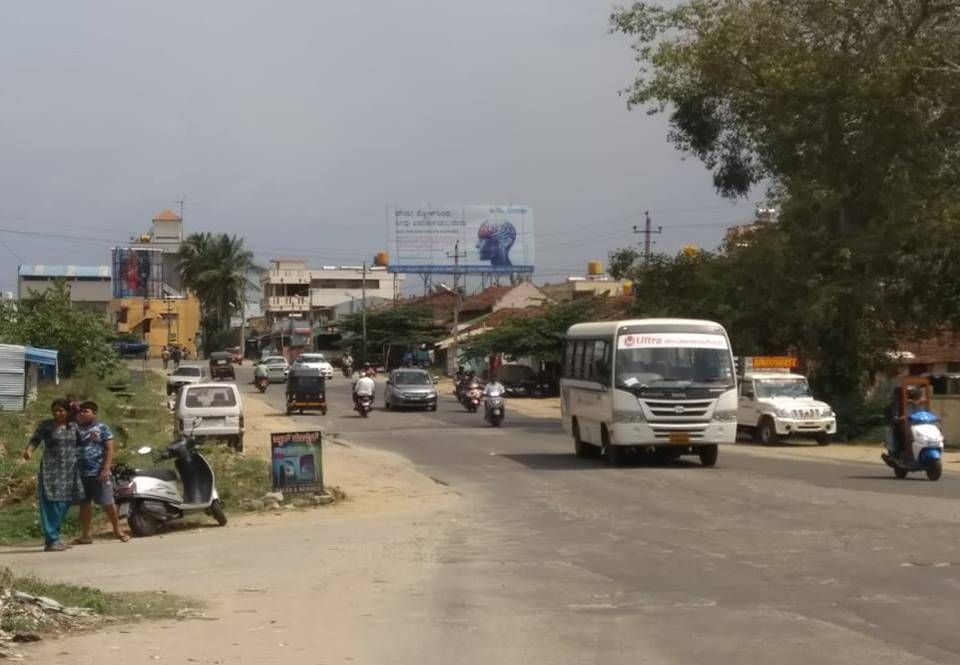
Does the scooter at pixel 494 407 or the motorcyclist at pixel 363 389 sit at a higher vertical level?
the motorcyclist at pixel 363 389

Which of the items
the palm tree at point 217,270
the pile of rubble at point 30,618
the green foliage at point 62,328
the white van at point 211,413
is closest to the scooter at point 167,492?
the pile of rubble at point 30,618

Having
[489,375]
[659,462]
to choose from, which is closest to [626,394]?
[659,462]

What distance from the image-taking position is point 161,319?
122000 millimetres

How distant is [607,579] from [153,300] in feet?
371

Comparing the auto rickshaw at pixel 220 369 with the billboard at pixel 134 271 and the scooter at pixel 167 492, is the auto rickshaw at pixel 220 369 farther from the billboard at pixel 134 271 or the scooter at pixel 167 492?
the scooter at pixel 167 492

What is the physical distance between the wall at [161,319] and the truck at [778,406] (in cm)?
8739

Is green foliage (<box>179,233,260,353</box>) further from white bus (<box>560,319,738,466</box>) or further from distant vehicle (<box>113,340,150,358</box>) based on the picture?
white bus (<box>560,319,738,466</box>)

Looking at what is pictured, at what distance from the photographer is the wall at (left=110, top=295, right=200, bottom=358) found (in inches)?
4651

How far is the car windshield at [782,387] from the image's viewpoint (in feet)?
115

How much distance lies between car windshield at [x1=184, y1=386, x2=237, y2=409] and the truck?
13.0 m

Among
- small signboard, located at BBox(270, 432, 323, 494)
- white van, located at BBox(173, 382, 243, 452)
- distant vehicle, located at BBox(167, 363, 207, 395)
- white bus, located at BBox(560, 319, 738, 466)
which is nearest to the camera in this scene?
small signboard, located at BBox(270, 432, 323, 494)

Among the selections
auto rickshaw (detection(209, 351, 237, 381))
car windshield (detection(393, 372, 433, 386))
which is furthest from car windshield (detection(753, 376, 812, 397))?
auto rickshaw (detection(209, 351, 237, 381))

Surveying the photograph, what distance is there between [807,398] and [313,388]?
20.1 m

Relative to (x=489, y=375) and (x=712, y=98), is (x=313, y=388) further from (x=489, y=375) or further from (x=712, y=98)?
(x=489, y=375)
